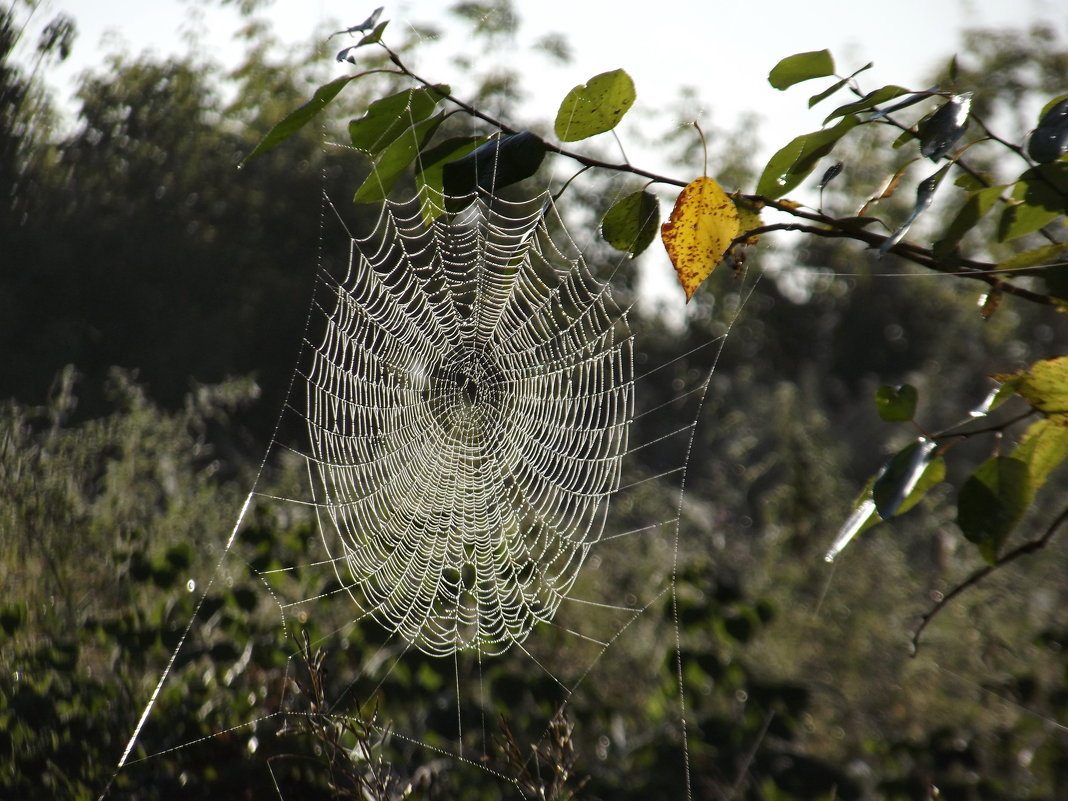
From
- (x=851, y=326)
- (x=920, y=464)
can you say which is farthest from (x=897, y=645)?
(x=851, y=326)

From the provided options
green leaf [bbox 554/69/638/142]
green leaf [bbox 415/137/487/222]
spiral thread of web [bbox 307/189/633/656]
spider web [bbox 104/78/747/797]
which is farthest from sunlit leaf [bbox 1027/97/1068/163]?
spiral thread of web [bbox 307/189/633/656]

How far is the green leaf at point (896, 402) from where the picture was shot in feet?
2.54

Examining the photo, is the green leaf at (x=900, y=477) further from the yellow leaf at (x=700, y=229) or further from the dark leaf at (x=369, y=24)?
the dark leaf at (x=369, y=24)

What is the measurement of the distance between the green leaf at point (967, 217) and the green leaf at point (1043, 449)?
6.1 inches

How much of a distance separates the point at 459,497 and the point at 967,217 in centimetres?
180

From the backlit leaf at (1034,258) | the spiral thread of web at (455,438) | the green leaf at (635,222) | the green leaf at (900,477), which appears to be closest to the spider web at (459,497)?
the spiral thread of web at (455,438)

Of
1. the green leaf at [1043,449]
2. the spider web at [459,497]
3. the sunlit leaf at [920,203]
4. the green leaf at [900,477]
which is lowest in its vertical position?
the spider web at [459,497]

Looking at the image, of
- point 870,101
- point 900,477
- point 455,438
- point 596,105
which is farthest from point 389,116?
point 455,438

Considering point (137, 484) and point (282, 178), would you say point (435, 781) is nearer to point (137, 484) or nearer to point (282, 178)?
point (137, 484)

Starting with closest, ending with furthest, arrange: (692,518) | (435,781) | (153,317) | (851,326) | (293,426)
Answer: (435,781) → (293,426) → (153,317) → (692,518) → (851,326)

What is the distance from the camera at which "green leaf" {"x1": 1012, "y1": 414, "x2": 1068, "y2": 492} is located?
0.76 metres

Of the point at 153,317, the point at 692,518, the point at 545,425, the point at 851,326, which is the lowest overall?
the point at 851,326

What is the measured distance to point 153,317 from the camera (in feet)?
14.7

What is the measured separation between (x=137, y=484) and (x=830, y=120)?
2028 mm
